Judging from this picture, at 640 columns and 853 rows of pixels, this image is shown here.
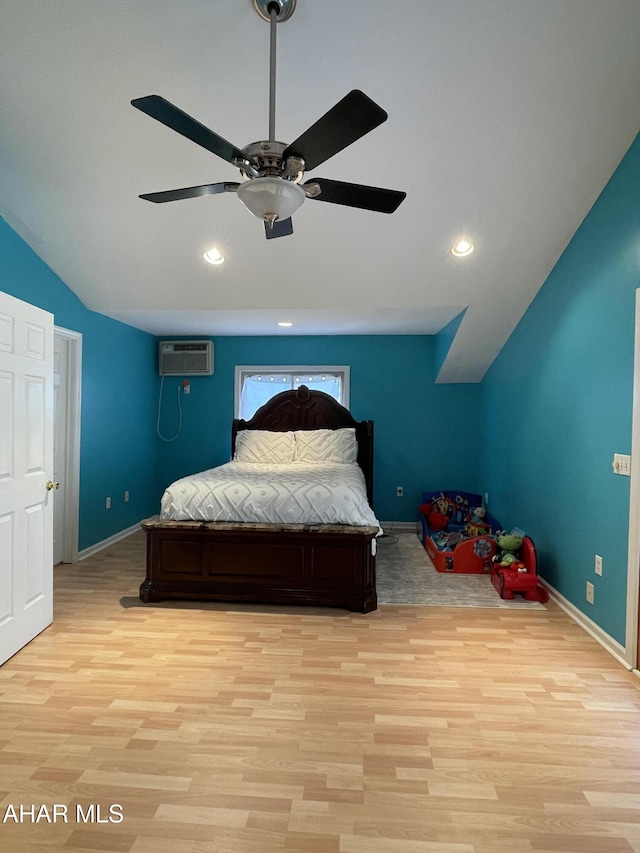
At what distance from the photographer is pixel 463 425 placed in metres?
5.48

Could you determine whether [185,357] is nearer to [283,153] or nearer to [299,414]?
[299,414]

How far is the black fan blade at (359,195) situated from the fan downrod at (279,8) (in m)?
0.73

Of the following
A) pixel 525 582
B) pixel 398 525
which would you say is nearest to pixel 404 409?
pixel 398 525

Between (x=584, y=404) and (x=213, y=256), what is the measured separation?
265cm

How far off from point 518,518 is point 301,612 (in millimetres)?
2083

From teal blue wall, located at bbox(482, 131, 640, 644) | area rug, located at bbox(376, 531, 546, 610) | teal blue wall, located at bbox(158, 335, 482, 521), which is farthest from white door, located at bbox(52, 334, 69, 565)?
teal blue wall, located at bbox(482, 131, 640, 644)

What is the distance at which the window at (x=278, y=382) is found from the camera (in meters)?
5.61

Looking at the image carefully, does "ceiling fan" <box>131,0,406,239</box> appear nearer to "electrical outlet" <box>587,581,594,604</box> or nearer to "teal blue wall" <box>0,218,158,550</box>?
"teal blue wall" <box>0,218,158,550</box>

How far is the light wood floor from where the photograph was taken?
1454 mm

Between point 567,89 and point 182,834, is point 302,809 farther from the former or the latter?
point 567,89

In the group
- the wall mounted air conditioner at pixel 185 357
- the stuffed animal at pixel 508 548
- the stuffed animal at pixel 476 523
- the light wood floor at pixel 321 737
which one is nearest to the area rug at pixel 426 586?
the stuffed animal at pixel 508 548

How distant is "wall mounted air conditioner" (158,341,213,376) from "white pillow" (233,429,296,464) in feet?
3.82

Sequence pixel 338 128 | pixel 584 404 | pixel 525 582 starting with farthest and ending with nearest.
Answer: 1. pixel 525 582
2. pixel 584 404
3. pixel 338 128

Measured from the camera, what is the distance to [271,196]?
1.68 metres
